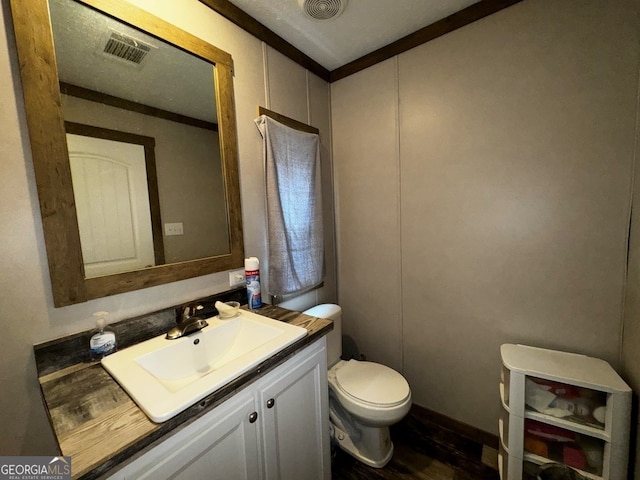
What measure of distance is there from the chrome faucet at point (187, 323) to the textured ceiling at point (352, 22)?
1.54 meters

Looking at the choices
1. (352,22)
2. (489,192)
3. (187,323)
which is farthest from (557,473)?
(352,22)

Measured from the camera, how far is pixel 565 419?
1.10 metres

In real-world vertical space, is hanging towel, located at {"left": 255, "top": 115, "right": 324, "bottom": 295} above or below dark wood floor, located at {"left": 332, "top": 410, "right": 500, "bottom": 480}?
above

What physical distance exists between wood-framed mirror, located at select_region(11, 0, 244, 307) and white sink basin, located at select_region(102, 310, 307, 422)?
264mm

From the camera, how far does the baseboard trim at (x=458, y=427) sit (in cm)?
149

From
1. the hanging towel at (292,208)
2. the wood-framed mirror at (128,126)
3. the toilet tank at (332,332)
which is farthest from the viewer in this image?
the toilet tank at (332,332)

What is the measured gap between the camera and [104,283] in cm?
92

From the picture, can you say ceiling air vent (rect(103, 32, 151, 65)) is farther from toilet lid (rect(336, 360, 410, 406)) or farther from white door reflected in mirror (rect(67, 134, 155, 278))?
toilet lid (rect(336, 360, 410, 406))

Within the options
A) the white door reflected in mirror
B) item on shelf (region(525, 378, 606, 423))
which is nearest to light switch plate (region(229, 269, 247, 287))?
the white door reflected in mirror

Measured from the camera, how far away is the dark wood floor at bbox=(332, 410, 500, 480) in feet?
4.43

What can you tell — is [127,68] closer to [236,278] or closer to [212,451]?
[236,278]

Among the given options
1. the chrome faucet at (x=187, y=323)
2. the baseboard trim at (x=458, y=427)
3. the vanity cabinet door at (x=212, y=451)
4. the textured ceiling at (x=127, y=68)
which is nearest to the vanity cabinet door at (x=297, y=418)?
the vanity cabinet door at (x=212, y=451)

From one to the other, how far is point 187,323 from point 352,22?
1.79 meters

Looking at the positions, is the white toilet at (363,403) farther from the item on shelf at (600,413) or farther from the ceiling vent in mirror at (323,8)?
the ceiling vent in mirror at (323,8)
